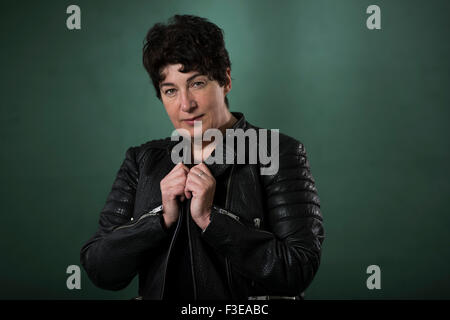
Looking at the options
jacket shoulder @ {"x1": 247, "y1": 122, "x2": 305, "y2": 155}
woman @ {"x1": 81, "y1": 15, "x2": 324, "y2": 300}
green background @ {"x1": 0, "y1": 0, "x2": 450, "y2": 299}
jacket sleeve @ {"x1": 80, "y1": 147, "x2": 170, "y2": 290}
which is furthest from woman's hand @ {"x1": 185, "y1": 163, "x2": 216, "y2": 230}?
green background @ {"x1": 0, "y1": 0, "x2": 450, "y2": 299}

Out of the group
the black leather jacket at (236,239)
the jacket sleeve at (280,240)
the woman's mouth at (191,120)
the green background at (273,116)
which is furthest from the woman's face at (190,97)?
the green background at (273,116)

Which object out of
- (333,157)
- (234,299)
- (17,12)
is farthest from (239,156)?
(17,12)

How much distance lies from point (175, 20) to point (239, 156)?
458 millimetres

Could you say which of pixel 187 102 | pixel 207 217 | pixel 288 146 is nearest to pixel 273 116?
pixel 288 146

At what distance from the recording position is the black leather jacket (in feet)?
3.86

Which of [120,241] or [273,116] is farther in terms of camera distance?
[273,116]

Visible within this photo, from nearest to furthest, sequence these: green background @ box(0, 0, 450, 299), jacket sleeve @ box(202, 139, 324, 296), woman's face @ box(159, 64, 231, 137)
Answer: jacket sleeve @ box(202, 139, 324, 296), woman's face @ box(159, 64, 231, 137), green background @ box(0, 0, 450, 299)

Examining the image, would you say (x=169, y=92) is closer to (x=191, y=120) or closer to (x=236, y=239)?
(x=191, y=120)

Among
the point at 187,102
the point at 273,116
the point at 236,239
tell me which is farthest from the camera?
the point at 273,116

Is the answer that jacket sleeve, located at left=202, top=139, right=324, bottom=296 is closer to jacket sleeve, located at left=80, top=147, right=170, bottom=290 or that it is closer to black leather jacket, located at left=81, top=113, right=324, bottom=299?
black leather jacket, located at left=81, top=113, right=324, bottom=299

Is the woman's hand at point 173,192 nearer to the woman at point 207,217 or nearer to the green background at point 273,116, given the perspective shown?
the woman at point 207,217

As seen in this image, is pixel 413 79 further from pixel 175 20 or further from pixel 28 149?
pixel 28 149

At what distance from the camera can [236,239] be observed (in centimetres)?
116

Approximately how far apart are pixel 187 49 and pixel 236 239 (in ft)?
1.82
